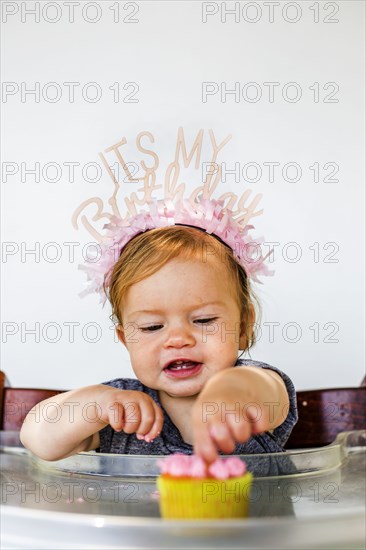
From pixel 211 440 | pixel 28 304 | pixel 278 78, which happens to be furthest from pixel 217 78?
pixel 211 440

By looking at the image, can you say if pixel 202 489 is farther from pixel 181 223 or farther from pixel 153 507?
pixel 181 223

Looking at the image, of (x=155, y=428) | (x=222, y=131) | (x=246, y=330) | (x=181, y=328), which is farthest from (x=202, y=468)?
(x=222, y=131)

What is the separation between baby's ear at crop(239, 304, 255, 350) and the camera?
1021 mm

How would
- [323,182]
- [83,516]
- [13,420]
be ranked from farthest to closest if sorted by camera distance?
[323,182] < [13,420] < [83,516]

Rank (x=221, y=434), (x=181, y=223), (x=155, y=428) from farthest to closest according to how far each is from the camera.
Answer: (x=181, y=223)
(x=155, y=428)
(x=221, y=434)

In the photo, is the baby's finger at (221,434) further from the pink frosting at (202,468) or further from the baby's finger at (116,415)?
the baby's finger at (116,415)

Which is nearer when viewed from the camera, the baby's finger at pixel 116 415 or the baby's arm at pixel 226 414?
the baby's arm at pixel 226 414

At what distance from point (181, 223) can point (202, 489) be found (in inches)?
20.3

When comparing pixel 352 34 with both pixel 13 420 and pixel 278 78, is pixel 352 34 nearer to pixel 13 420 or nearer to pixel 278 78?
pixel 278 78

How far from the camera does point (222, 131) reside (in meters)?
1.49

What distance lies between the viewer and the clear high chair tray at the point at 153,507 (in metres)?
0.47

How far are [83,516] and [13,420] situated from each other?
70cm

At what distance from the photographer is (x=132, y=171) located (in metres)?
1.48

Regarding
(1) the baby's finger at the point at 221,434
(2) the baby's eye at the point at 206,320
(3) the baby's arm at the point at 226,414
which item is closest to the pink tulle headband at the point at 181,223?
(2) the baby's eye at the point at 206,320
